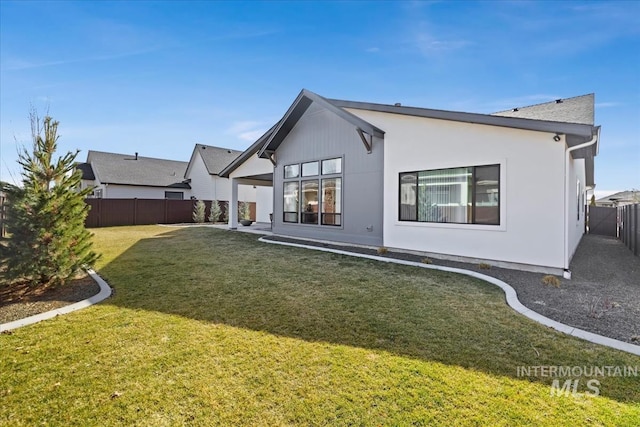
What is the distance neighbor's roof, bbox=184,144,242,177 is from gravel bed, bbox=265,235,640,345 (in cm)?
2052

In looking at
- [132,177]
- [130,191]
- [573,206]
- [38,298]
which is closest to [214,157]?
[132,177]

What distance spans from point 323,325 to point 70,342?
3.03 m

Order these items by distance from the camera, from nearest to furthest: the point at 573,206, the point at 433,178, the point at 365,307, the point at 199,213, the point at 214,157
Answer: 1. the point at 365,307
2. the point at 433,178
3. the point at 573,206
4. the point at 199,213
5. the point at 214,157

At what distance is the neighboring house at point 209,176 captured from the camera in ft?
84.4

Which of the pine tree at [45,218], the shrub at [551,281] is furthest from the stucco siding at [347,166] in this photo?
the pine tree at [45,218]

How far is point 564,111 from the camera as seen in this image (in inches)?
352

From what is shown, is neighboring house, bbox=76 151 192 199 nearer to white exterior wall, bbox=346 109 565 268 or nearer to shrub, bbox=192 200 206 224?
shrub, bbox=192 200 206 224

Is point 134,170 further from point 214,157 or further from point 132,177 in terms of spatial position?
point 214,157

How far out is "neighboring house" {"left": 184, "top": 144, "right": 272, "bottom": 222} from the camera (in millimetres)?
25734

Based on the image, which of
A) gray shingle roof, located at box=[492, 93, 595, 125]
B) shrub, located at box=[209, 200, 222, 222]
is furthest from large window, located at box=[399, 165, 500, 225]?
shrub, located at box=[209, 200, 222, 222]

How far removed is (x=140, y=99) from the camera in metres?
13.3

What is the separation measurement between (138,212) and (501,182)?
21.7m

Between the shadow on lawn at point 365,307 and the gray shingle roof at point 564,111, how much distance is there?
217 inches

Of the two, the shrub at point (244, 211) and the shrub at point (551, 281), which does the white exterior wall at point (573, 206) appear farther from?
the shrub at point (244, 211)
